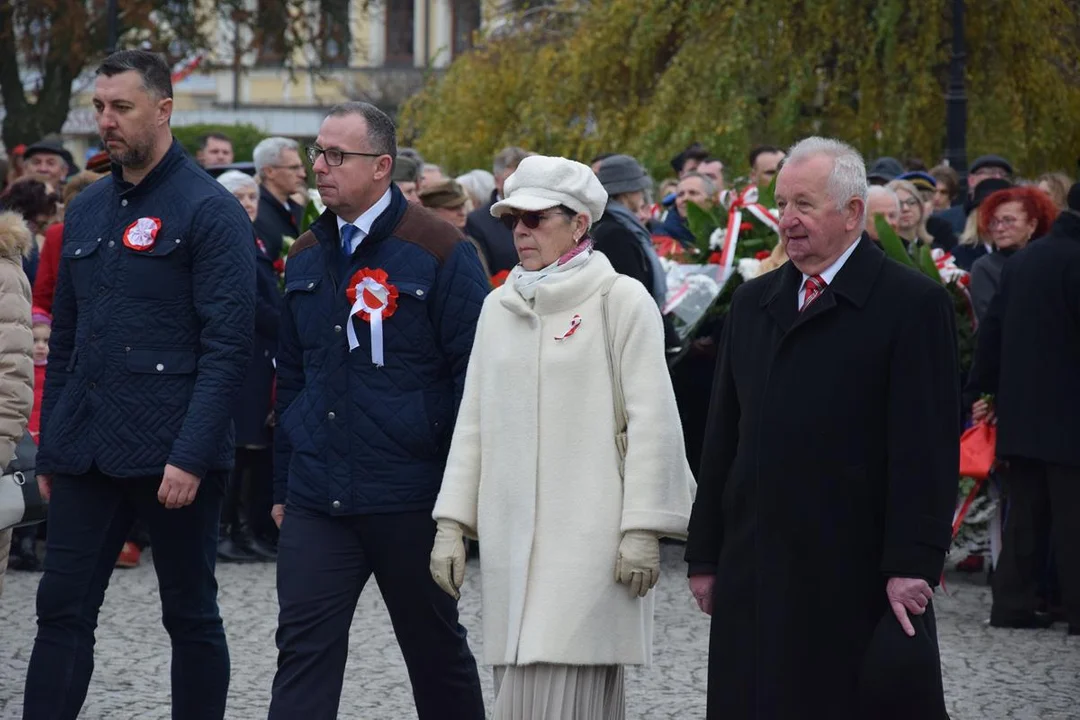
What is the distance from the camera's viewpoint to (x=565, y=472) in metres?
5.05

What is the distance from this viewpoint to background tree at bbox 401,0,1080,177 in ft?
62.1

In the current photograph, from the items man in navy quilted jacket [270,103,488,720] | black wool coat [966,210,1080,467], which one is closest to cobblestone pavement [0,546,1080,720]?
black wool coat [966,210,1080,467]

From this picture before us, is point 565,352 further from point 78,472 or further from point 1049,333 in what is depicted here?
point 1049,333

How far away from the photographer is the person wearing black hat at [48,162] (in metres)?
11.9

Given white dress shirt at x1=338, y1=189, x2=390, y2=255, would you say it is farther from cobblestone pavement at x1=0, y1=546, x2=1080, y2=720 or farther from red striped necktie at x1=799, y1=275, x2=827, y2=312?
cobblestone pavement at x1=0, y1=546, x2=1080, y2=720

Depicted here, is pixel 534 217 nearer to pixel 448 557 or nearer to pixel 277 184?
pixel 448 557

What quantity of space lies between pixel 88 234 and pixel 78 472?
0.71 metres

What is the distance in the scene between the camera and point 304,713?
521 centimetres

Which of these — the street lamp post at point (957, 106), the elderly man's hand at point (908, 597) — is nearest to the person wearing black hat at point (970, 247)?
the street lamp post at point (957, 106)

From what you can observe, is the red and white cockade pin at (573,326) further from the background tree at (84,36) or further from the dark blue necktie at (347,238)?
the background tree at (84,36)

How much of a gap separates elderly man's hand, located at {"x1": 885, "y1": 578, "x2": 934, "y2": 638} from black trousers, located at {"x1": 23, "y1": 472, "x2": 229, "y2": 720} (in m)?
2.19

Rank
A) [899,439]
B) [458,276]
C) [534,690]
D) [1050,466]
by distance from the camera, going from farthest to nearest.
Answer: [1050,466] → [458,276] → [534,690] → [899,439]

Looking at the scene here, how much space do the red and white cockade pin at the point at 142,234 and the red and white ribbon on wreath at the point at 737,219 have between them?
16.3ft

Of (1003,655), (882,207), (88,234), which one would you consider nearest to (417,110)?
(882,207)
